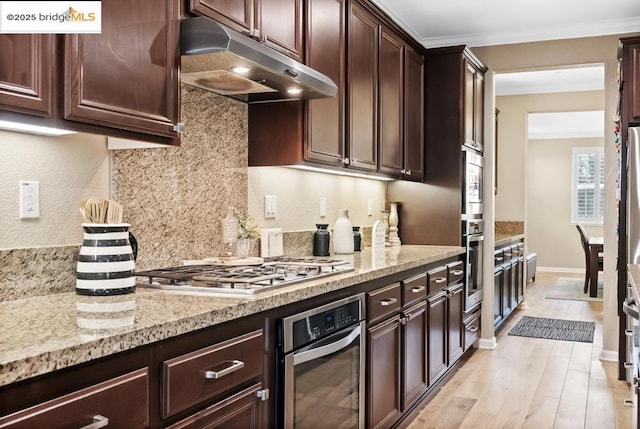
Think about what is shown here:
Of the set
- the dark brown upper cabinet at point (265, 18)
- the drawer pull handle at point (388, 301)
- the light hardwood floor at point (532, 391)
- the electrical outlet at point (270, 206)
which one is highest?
the dark brown upper cabinet at point (265, 18)

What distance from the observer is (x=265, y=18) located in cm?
263

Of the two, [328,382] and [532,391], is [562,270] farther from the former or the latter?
[328,382]

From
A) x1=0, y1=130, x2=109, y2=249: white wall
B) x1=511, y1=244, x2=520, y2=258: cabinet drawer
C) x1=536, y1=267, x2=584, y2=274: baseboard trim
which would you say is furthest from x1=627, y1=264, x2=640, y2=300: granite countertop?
x1=536, y1=267, x2=584, y2=274: baseboard trim

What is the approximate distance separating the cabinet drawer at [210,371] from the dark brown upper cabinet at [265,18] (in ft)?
3.88

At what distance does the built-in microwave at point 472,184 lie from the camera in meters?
4.66

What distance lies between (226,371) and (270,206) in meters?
1.66

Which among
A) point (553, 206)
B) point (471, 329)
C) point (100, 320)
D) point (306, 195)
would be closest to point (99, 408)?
point (100, 320)

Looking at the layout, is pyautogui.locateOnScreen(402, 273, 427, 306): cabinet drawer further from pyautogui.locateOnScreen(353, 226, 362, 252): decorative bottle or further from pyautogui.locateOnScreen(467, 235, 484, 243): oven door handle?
pyautogui.locateOnScreen(467, 235, 484, 243): oven door handle

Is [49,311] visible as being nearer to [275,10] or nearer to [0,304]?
[0,304]

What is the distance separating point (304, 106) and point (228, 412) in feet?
5.43

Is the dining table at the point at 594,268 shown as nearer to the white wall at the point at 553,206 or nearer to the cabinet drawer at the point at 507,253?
the cabinet drawer at the point at 507,253

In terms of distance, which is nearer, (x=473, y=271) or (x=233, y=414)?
(x=233, y=414)

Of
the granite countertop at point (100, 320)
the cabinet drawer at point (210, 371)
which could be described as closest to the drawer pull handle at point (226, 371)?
the cabinet drawer at point (210, 371)

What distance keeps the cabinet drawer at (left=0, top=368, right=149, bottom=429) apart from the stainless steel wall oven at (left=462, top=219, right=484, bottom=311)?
3.43m
